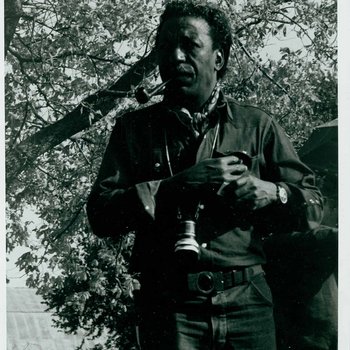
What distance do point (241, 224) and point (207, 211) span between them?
3.8 inches

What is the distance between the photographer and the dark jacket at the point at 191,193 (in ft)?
5.66

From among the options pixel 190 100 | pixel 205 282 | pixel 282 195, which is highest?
pixel 190 100

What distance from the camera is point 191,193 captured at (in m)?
1.71

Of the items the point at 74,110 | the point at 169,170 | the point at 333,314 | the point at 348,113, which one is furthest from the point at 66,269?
the point at 348,113

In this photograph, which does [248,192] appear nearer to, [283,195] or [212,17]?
[283,195]

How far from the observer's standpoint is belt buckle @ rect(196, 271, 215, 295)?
5.49ft

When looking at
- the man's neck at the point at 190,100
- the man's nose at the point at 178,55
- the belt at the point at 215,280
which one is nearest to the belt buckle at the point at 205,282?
the belt at the point at 215,280

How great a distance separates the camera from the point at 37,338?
2234 mm

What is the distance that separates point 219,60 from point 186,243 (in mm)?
587

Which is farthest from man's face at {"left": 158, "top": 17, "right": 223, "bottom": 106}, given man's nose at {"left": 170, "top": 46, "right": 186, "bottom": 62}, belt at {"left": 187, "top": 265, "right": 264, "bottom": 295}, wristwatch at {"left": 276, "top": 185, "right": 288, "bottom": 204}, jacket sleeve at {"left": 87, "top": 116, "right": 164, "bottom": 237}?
belt at {"left": 187, "top": 265, "right": 264, "bottom": 295}

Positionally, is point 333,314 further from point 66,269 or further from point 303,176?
point 66,269

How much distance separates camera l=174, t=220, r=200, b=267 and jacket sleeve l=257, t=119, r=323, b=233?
0.68 ft

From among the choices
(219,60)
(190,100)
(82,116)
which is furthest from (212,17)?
(82,116)

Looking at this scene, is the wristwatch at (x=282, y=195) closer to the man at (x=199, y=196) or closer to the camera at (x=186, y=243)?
the man at (x=199, y=196)
